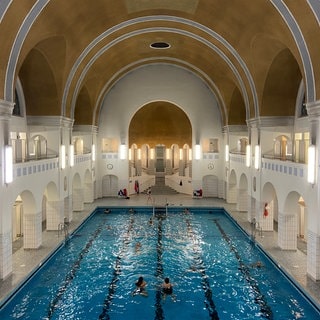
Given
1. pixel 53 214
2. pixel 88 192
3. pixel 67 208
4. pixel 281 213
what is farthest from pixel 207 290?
pixel 88 192

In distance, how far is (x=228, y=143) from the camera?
25406mm

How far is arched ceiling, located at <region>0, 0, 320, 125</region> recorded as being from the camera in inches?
426

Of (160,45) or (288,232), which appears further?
(160,45)

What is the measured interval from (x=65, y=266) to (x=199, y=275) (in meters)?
4.82

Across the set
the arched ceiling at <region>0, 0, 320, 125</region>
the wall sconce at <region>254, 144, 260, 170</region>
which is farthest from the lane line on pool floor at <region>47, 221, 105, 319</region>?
the wall sconce at <region>254, 144, 260, 170</region>

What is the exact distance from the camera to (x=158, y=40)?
21.2 m

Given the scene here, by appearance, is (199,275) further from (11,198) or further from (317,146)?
(11,198)

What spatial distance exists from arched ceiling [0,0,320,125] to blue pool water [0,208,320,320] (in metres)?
5.94

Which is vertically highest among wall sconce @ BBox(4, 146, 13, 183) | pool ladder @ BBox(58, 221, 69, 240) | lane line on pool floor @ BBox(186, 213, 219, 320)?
wall sconce @ BBox(4, 146, 13, 183)

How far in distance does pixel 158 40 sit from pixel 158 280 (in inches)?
560

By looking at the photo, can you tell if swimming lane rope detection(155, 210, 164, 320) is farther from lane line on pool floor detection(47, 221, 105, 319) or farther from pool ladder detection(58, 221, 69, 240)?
pool ladder detection(58, 221, 69, 240)

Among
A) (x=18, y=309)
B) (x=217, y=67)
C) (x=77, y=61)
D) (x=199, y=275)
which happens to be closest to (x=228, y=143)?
(x=217, y=67)

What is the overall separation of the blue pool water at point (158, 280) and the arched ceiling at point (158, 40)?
594 centimetres

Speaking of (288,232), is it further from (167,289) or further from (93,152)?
(93,152)
